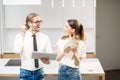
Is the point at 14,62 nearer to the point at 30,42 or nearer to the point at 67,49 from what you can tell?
the point at 30,42

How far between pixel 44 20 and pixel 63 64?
1213 mm

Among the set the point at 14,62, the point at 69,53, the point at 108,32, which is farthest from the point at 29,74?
the point at 108,32

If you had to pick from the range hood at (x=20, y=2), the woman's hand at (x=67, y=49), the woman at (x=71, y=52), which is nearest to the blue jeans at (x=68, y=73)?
the woman at (x=71, y=52)

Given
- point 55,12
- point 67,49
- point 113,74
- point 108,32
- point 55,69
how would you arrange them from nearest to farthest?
point 67,49
point 55,69
point 55,12
point 113,74
point 108,32

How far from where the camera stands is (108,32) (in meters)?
6.18

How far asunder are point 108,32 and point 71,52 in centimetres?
383

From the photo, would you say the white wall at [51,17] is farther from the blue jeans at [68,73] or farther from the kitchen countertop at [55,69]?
the blue jeans at [68,73]

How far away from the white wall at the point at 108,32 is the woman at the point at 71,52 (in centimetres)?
353

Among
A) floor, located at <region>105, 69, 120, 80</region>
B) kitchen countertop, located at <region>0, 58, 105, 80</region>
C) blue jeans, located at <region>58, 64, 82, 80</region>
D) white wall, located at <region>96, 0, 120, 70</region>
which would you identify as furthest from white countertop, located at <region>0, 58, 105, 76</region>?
white wall, located at <region>96, 0, 120, 70</region>

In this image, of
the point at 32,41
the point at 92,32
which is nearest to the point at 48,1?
the point at 92,32

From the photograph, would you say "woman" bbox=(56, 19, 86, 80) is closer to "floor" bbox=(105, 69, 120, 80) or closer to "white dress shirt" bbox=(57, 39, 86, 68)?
"white dress shirt" bbox=(57, 39, 86, 68)

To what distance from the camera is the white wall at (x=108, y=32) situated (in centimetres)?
606

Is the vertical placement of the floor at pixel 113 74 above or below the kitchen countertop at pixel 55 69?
below

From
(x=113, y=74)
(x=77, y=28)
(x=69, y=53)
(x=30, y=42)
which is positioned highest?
(x=77, y=28)
